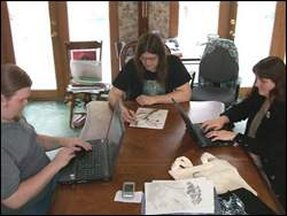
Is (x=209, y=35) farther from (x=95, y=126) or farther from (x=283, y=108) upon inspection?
(x=283, y=108)

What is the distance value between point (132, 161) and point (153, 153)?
0.37 ft

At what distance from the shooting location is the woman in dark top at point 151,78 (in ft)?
6.93

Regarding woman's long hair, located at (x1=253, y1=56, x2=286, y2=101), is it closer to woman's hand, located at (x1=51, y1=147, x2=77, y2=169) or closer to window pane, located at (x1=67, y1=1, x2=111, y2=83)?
woman's hand, located at (x1=51, y1=147, x2=77, y2=169)

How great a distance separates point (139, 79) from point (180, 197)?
1.16 meters

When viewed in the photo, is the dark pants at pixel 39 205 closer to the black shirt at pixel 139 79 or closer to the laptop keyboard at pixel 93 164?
the laptop keyboard at pixel 93 164

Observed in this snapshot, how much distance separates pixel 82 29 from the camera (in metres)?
3.67

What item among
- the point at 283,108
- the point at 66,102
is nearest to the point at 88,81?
the point at 66,102

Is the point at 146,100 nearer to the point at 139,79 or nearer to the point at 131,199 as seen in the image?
the point at 139,79

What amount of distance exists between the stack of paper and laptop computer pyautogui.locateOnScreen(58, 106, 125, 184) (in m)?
0.18

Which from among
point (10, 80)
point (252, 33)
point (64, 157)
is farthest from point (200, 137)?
point (252, 33)

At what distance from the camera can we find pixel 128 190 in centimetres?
129

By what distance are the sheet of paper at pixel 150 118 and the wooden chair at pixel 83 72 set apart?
52.6 inches

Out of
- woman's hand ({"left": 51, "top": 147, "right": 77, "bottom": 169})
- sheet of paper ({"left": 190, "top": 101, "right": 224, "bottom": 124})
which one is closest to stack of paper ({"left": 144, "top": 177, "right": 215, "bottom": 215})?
woman's hand ({"left": 51, "top": 147, "right": 77, "bottom": 169})

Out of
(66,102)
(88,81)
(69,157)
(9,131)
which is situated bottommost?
(66,102)
